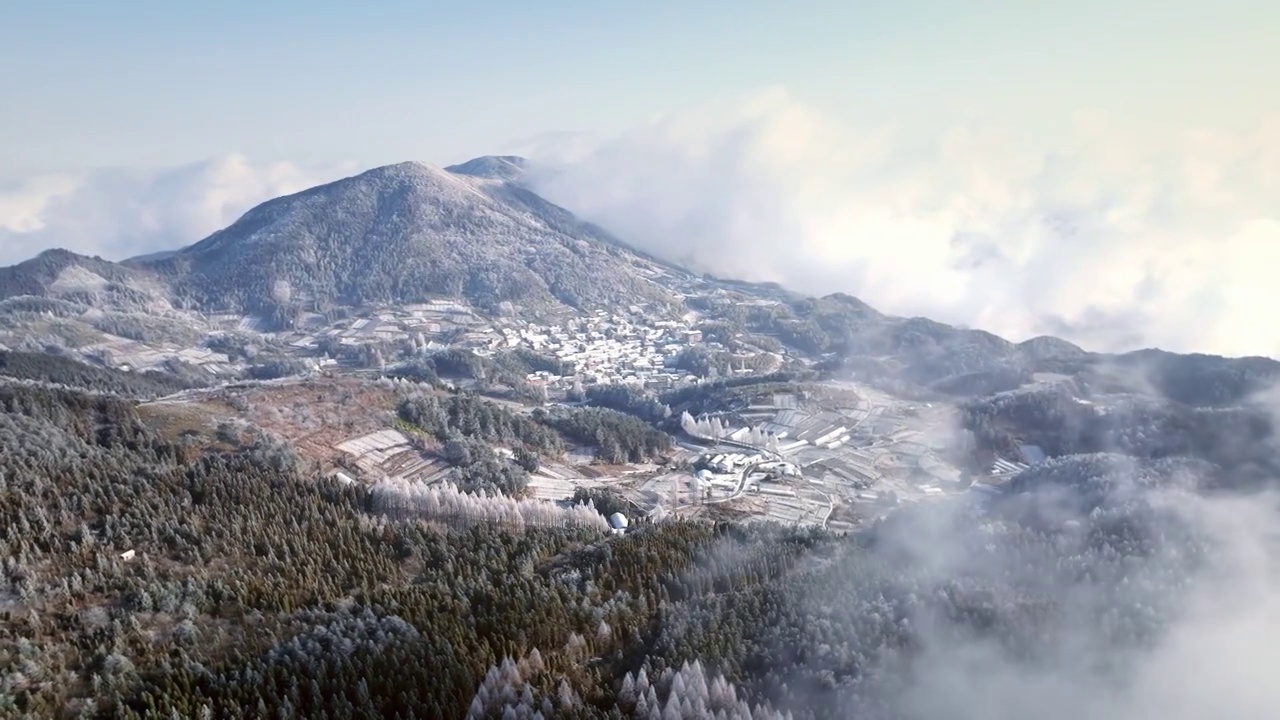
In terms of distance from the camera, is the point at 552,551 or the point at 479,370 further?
the point at 479,370

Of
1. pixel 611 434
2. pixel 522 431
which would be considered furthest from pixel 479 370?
pixel 611 434

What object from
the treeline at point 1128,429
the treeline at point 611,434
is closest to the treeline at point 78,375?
the treeline at point 611,434

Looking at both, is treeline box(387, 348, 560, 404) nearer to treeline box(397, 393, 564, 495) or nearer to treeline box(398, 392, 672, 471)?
treeline box(398, 392, 672, 471)

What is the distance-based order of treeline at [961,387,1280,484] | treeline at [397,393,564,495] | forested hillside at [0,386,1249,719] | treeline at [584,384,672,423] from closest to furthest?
forested hillside at [0,386,1249,719]
treeline at [397,393,564,495]
treeline at [961,387,1280,484]
treeline at [584,384,672,423]

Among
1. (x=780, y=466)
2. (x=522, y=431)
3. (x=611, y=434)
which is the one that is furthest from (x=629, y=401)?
(x=780, y=466)

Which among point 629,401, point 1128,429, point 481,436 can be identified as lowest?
point 1128,429

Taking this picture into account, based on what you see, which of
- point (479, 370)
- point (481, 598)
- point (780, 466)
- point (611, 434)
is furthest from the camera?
point (479, 370)

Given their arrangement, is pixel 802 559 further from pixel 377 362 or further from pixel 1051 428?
pixel 377 362

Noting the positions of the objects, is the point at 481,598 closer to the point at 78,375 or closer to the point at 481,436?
the point at 481,436

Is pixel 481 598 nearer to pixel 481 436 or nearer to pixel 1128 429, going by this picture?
pixel 481 436

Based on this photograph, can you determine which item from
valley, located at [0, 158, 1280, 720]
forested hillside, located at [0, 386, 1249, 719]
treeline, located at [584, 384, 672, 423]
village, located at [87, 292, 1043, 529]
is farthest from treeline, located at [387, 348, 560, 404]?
forested hillside, located at [0, 386, 1249, 719]

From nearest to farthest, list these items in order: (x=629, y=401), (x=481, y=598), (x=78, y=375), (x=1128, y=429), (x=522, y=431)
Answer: (x=481, y=598), (x=1128, y=429), (x=522, y=431), (x=78, y=375), (x=629, y=401)

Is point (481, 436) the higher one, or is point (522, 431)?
point (481, 436)
